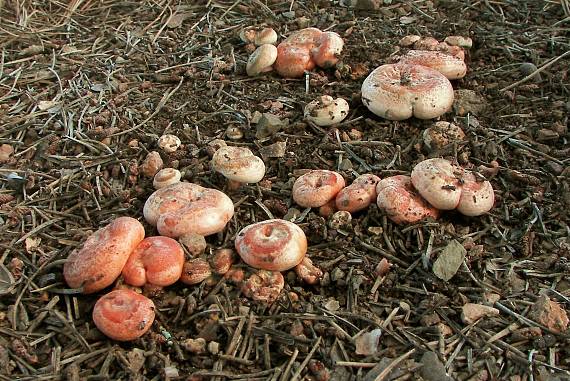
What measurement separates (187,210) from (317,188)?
789 millimetres

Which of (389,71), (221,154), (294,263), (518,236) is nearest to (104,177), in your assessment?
(221,154)

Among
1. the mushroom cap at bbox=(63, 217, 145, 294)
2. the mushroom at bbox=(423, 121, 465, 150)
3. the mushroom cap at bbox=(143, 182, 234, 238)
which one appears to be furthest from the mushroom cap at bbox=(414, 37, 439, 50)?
the mushroom cap at bbox=(63, 217, 145, 294)

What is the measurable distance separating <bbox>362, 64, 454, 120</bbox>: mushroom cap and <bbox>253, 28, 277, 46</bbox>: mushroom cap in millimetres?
1135

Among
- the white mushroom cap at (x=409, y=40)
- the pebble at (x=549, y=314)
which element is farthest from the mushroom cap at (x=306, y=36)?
the pebble at (x=549, y=314)

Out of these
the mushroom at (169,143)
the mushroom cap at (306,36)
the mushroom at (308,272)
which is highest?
the mushroom cap at (306,36)

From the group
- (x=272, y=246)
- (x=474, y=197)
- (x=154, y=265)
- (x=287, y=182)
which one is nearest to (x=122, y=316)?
(x=154, y=265)

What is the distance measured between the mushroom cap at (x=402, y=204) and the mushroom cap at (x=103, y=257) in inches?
55.3

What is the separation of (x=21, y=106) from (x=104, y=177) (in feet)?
4.01

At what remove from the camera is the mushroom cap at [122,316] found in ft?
9.94

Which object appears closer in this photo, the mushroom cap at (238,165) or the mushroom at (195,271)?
the mushroom at (195,271)

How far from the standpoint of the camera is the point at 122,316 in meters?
3.03

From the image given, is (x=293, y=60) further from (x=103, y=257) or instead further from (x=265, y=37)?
(x=103, y=257)

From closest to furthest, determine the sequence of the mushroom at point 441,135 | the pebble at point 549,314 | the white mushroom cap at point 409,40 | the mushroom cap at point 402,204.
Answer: the pebble at point 549,314, the mushroom cap at point 402,204, the mushroom at point 441,135, the white mushroom cap at point 409,40

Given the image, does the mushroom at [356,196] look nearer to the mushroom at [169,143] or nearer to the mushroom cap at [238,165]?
the mushroom cap at [238,165]
